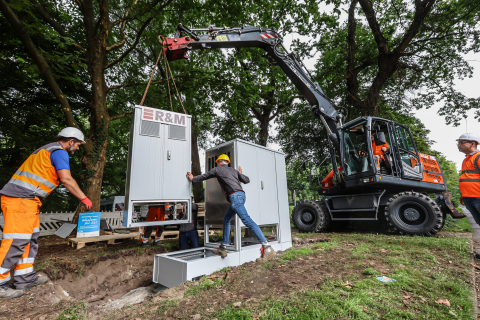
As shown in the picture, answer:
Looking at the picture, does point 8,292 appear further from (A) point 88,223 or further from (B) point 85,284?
(A) point 88,223

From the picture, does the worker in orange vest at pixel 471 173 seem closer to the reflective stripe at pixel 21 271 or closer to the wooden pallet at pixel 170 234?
the wooden pallet at pixel 170 234

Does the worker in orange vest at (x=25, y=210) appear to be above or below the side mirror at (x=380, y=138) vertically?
below

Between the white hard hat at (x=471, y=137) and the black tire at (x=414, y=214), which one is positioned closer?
the white hard hat at (x=471, y=137)

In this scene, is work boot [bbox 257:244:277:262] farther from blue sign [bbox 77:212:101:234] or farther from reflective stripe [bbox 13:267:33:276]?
blue sign [bbox 77:212:101:234]

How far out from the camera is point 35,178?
335cm

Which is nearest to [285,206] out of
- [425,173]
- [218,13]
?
[425,173]

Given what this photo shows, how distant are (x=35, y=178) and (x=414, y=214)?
27.7ft

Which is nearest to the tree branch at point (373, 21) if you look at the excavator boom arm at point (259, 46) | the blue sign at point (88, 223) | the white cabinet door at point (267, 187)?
the excavator boom arm at point (259, 46)

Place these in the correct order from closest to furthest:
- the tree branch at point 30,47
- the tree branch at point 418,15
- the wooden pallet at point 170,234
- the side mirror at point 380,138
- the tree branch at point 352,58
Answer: the tree branch at point 30,47 < the side mirror at point 380,138 < the wooden pallet at point 170,234 < the tree branch at point 418,15 < the tree branch at point 352,58

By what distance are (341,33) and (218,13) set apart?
27.5 feet

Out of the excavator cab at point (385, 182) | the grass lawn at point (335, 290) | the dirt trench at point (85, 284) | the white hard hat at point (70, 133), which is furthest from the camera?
the excavator cab at point (385, 182)

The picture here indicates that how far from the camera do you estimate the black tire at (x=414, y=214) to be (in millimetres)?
5988

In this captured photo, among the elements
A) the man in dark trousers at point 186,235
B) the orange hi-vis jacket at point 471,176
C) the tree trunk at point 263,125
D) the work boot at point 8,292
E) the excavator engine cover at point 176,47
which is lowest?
the work boot at point 8,292

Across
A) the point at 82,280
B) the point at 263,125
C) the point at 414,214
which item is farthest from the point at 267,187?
the point at 263,125
